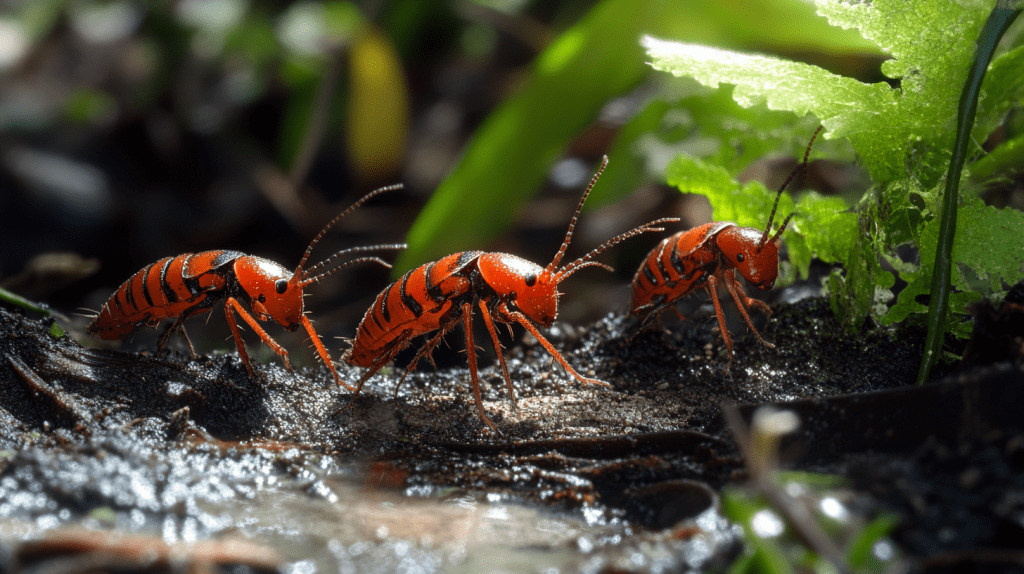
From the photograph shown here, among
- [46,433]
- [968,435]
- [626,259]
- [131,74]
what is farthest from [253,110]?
[968,435]

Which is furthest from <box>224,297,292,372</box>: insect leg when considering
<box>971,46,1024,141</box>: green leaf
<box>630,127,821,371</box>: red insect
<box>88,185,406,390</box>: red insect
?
<box>971,46,1024,141</box>: green leaf

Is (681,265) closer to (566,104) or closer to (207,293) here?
(566,104)

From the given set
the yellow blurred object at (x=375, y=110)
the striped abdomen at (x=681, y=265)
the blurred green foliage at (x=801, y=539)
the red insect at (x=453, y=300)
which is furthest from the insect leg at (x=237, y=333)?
the yellow blurred object at (x=375, y=110)

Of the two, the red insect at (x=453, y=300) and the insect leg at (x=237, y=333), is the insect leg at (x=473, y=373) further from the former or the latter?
the insect leg at (x=237, y=333)

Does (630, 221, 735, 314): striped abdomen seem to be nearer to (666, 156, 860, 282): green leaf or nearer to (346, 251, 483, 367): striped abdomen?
(666, 156, 860, 282): green leaf

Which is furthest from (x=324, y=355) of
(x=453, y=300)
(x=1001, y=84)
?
(x=1001, y=84)
